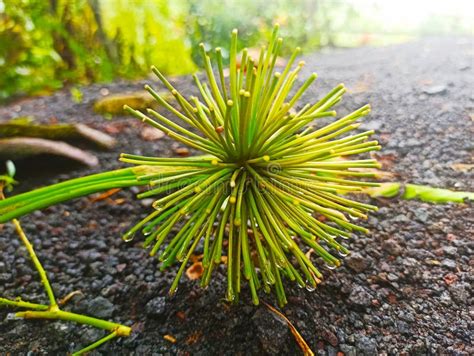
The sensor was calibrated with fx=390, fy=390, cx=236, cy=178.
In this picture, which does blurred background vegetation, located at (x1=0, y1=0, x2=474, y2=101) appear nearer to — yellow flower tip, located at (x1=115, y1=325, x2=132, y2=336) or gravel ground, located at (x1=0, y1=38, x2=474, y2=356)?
gravel ground, located at (x1=0, y1=38, x2=474, y2=356)

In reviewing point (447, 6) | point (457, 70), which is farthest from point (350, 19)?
point (457, 70)

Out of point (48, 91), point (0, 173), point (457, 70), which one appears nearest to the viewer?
point (0, 173)

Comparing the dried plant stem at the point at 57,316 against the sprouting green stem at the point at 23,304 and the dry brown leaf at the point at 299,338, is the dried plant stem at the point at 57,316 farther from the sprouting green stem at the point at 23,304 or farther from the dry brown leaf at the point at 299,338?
the dry brown leaf at the point at 299,338

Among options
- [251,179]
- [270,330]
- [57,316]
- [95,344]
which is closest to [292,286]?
[270,330]

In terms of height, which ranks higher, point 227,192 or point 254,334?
point 227,192

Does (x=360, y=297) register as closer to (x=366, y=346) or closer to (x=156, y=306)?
(x=366, y=346)

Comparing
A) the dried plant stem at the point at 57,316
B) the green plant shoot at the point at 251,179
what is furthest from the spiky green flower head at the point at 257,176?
the dried plant stem at the point at 57,316

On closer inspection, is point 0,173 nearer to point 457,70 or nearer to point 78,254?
point 78,254

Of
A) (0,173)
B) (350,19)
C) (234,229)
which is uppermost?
(350,19)
